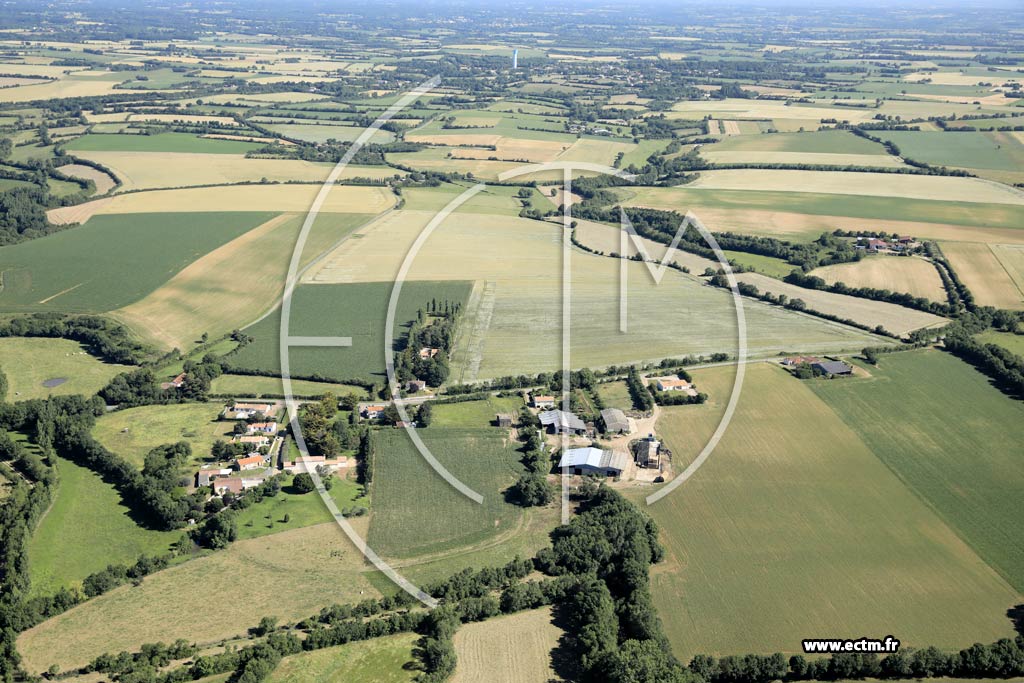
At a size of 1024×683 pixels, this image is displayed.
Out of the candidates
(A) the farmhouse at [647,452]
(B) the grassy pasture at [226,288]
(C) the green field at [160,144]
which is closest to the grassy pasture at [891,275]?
(A) the farmhouse at [647,452]

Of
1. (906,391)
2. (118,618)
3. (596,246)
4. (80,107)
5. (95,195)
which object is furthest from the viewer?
(80,107)

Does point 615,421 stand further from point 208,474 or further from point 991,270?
point 991,270

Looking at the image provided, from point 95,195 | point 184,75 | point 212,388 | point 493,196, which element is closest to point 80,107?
point 184,75

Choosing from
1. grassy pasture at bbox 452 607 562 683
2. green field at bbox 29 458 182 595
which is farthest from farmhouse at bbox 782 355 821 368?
green field at bbox 29 458 182 595

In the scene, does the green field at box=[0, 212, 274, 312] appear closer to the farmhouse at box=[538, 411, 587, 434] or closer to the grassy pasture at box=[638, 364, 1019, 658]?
the farmhouse at box=[538, 411, 587, 434]

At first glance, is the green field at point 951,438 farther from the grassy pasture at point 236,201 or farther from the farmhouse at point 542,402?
the grassy pasture at point 236,201

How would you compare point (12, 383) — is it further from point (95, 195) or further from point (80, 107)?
point (80, 107)
